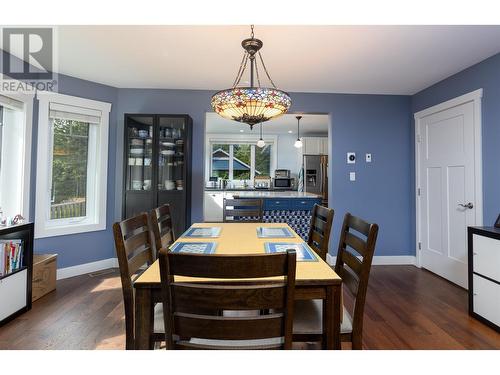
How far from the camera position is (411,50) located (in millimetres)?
2443

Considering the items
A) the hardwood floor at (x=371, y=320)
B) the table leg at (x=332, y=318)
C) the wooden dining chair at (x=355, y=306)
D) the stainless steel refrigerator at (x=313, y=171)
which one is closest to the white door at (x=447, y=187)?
the hardwood floor at (x=371, y=320)

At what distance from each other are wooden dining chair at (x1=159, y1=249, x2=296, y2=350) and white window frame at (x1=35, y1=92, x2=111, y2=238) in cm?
289

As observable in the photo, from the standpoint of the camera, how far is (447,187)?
3.12 metres

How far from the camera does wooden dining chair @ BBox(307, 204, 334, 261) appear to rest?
1.73 metres

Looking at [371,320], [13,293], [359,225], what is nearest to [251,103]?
[359,225]

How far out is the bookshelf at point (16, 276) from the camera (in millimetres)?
2082

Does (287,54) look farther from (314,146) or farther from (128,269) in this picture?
(314,146)

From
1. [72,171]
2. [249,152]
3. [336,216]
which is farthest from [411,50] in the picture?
[249,152]

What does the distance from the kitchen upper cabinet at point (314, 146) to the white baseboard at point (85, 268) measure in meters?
4.64

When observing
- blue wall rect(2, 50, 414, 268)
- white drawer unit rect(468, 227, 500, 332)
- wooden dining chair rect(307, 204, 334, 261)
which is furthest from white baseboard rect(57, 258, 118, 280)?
white drawer unit rect(468, 227, 500, 332)

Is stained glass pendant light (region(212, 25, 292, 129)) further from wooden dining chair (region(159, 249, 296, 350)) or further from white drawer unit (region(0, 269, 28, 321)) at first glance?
white drawer unit (region(0, 269, 28, 321))

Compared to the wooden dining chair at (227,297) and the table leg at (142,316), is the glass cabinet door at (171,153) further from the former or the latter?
the wooden dining chair at (227,297)
